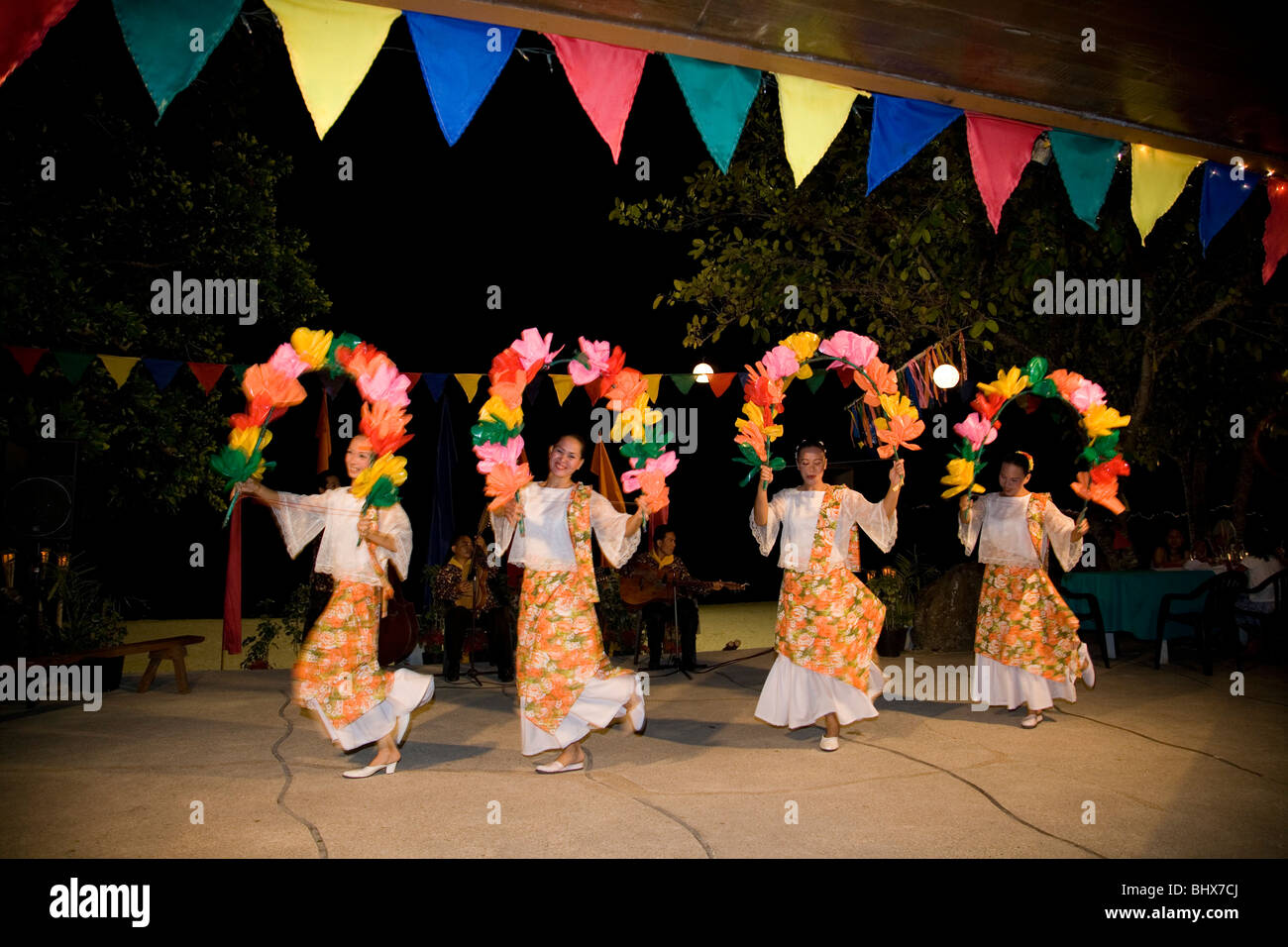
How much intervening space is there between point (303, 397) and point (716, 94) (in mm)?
2503

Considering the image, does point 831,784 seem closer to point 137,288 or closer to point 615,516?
point 615,516

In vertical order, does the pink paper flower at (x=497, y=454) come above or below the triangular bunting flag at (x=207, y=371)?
below

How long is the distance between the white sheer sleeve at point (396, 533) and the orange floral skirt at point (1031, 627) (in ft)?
13.2

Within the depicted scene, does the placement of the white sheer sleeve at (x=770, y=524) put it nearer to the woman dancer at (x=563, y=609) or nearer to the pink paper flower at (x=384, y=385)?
the woman dancer at (x=563, y=609)

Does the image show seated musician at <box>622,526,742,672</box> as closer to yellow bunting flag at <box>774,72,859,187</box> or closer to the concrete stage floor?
the concrete stage floor

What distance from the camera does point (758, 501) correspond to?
542 centimetres

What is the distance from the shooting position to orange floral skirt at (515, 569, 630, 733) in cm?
476

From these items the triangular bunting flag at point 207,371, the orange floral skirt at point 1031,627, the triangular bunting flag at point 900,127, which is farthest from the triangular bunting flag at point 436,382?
the triangular bunting flag at point 900,127

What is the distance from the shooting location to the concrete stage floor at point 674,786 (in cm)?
360

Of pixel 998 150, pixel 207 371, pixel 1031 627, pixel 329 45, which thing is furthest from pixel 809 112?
pixel 207 371

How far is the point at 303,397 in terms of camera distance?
4480mm

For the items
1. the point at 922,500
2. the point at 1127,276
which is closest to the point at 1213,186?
the point at 1127,276

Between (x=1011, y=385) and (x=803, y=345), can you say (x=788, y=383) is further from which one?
(x=1011, y=385)

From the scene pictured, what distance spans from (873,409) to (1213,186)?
5698 millimetres
